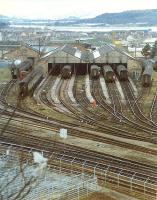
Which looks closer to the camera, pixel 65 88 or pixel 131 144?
pixel 131 144

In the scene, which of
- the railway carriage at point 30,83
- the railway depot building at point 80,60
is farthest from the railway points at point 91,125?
the railway depot building at point 80,60

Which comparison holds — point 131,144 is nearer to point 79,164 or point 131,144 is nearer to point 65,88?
point 79,164

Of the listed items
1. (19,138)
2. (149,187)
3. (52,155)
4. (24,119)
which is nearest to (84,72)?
(24,119)

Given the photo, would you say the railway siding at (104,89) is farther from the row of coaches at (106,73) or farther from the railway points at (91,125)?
the row of coaches at (106,73)

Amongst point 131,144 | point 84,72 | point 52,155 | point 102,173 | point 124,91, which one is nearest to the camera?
point 102,173

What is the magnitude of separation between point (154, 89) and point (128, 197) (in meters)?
26.9

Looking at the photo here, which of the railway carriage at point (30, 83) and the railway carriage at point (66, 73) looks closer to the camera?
the railway carriage at point (30, 83)

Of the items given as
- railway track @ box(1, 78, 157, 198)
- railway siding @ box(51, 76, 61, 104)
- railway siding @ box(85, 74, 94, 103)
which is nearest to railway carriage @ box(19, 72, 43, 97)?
railway siding @ box(51, 76, 61, 104)

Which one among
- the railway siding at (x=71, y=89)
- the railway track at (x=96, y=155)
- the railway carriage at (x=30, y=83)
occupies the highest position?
the railway track at (x=96, y=155)

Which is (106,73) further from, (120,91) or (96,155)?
(96,155)

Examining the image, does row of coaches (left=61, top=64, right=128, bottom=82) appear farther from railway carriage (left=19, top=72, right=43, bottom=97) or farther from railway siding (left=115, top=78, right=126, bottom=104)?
railway carriage (left=19, top=72, right=43, bottom=97)

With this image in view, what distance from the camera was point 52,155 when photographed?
21.1 m

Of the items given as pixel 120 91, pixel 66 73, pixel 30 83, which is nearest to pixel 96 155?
pixel 120 91

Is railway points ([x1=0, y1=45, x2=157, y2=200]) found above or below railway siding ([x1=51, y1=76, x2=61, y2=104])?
above
